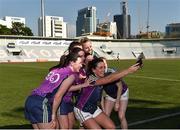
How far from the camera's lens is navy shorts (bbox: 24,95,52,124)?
5035 millimetres

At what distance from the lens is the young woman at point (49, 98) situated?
16.4 feet

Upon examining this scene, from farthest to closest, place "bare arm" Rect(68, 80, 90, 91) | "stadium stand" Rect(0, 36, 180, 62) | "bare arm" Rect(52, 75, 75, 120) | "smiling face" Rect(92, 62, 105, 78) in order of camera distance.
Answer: "stadium stand" Rect(0, 36, 180, 62) → "smiling face" Rect(92, 62, 105, 78) → "bare arm" Rect(68, 80, 90, 91) → "bare arm" Rect(52, 75, 75, 120)

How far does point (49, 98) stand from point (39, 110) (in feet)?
0.66

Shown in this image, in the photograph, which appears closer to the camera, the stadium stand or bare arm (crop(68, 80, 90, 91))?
bare arm (crop(68, 80, 90, 91))

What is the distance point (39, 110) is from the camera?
5.05m

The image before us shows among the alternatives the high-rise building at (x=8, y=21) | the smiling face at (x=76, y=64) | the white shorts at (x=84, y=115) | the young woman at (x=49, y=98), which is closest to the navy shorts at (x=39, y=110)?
the young woman at (x=49, y=98)

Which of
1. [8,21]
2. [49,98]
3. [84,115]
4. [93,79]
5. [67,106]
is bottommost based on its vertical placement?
[84,115]

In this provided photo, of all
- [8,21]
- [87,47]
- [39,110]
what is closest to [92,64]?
[87,47]

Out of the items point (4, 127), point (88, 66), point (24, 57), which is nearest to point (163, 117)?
point (4, 127)

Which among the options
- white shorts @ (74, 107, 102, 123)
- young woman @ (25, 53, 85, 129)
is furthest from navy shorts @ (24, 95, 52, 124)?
white shorts @ (74, 107, 102, 123)

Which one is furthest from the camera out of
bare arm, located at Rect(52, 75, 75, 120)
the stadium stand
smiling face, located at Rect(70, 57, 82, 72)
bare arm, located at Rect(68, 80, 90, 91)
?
the stadium stand

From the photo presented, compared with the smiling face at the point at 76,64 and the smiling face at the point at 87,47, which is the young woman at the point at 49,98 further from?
the smiling face at the point at 87,47

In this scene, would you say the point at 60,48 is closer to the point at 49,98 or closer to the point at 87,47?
the point at 87,47

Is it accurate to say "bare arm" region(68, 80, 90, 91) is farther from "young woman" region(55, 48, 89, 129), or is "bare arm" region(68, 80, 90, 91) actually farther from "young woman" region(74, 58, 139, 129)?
"young woman" region(74, 58, 139, 129)
